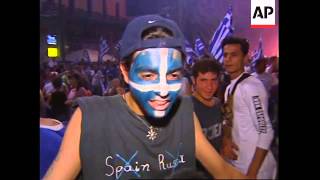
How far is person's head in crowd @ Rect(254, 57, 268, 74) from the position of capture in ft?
10.4

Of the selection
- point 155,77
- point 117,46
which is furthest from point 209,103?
point 117,46

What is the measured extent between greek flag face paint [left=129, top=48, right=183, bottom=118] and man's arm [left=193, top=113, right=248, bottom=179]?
0.83ft

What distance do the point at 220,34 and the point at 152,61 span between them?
484 mm

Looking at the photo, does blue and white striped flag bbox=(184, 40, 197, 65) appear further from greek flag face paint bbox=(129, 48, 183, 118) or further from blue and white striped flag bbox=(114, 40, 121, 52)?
blue and white striped flag bbox=(114, 40, 121, 52)

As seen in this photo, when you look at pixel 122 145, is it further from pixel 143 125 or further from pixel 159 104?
pixel 159 104

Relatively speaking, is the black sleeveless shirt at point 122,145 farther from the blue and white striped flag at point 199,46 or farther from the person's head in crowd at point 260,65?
the person's head in crowd at point 260,65

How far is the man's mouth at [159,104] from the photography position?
3107mm

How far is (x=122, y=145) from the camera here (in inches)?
124

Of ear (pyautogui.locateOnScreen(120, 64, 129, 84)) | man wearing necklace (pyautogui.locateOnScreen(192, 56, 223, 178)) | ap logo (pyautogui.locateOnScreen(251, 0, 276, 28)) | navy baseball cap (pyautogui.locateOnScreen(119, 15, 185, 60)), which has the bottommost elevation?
man wearing necklace (pyautogui.locateOnScreen(192, 56, 223, 178))

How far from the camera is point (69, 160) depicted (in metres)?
3.11

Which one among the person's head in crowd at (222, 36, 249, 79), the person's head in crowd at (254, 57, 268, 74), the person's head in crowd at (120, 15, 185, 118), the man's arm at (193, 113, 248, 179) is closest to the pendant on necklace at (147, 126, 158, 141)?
the person's head in crowd at (120, 15, 185, 118)

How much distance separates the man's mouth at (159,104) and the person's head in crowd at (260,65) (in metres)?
0.63
